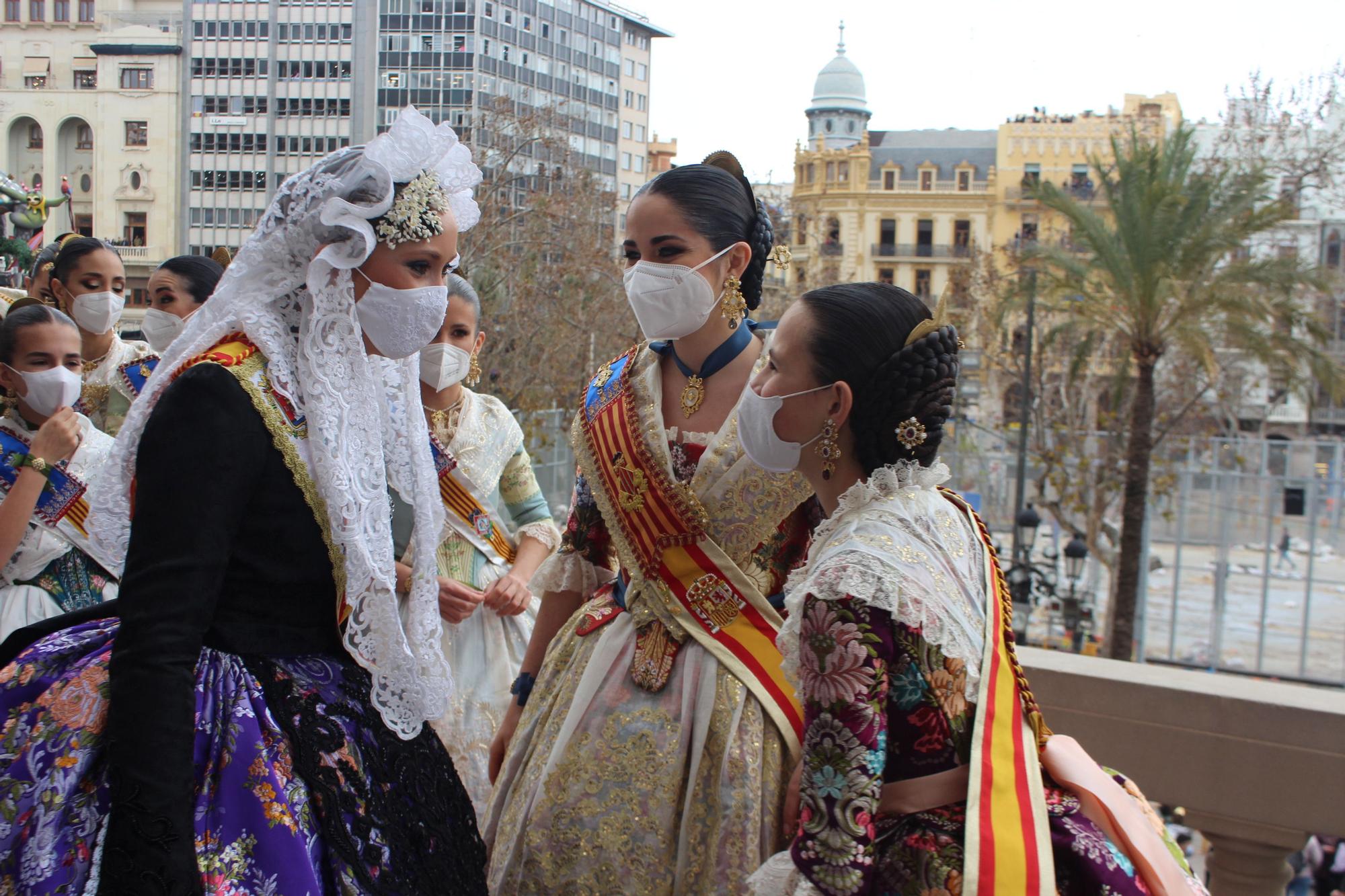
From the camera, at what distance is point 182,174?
14.0 m

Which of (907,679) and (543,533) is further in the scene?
(543,533)

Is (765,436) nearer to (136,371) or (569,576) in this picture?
(569,576)

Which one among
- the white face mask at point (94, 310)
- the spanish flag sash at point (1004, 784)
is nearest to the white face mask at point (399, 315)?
the spanish flag sash at point (1004, 784)

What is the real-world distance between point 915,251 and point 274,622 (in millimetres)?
47999

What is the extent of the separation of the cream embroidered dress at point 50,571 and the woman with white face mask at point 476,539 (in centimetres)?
92

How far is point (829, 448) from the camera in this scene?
2.02 metres

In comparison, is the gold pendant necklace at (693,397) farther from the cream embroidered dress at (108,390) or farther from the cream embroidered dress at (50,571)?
the cream embroidered dress at (108,390)

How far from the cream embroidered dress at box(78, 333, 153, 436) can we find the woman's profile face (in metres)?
2.25

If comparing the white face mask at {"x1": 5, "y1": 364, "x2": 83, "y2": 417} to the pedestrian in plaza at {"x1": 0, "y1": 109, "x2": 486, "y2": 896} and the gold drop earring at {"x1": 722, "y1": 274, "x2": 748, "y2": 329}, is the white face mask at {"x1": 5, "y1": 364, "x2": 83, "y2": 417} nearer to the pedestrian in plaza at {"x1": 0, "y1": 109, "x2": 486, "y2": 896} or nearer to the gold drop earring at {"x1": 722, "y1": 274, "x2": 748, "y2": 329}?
the pedestrian in plaza at {"x1": 0, "y1": 109, "x2": 486, "y2": 896}

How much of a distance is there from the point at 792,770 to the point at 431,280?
1.18 meters

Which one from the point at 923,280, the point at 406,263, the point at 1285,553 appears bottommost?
the point at 1285,553

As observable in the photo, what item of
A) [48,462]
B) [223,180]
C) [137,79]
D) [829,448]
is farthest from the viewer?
[223,180]

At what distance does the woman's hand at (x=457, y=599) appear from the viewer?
3191 millimetres

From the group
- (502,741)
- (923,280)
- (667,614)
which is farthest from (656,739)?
(923,280)
